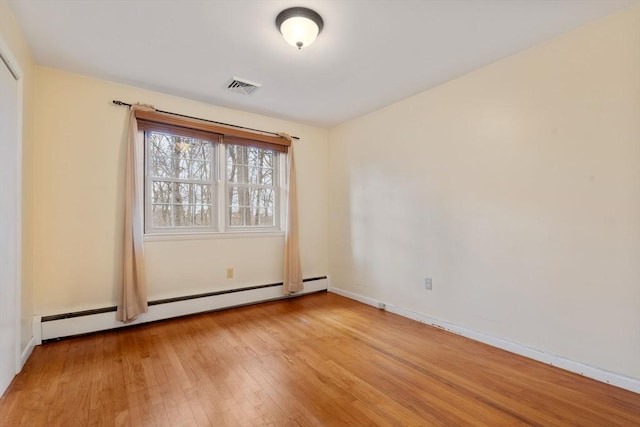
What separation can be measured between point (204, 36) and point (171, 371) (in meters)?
2.48

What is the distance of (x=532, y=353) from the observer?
2.29m

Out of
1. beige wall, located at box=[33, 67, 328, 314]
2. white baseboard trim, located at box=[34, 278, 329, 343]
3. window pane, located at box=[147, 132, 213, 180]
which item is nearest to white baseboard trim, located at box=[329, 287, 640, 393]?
white baseboard trim, located at box=[34, 278, 329, 343]

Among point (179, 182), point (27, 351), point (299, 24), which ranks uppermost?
point (299, 24)

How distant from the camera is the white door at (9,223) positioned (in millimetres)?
1775

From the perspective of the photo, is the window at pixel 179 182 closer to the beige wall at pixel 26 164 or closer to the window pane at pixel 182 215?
the window pane at pixel 182 215

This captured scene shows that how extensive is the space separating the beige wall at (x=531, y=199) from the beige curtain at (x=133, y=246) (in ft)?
8.71

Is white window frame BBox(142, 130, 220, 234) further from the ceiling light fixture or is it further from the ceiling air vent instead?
the ceiling light fixture

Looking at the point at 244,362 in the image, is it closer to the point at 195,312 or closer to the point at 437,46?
the point at 195,312

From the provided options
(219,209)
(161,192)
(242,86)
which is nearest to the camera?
(242,86)

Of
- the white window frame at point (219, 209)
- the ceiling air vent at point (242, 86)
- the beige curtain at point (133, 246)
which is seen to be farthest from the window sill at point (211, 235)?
the ceiling air vent at point (242, 86)

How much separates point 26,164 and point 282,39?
7.21ft

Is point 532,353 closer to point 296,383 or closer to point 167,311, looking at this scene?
point 296,383

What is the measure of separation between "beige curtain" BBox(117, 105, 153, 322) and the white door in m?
0.82

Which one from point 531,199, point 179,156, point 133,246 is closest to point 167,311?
point 133,246
